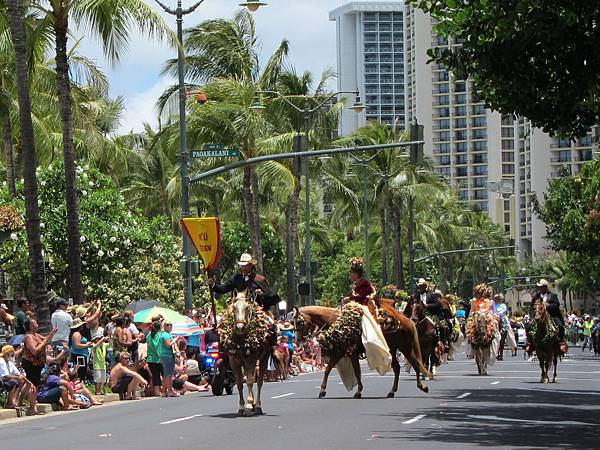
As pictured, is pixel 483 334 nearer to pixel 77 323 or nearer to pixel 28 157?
pixel 77 323

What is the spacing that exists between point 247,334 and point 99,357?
8890 millimetres

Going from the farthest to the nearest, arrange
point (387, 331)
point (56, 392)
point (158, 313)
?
point (158, 313)
point (56, 392)
point (387, 331)

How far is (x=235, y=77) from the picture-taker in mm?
53656

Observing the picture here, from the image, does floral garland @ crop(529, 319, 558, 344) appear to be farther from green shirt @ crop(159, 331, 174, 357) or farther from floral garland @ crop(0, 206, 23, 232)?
floral garland @ crop(0, 206, 23, 232)

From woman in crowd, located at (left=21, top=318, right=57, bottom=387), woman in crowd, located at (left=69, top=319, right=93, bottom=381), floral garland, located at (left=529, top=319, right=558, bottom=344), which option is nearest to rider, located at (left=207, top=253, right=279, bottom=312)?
woman in crowd, located at (left=21, top=318, right=57, bottom=387)

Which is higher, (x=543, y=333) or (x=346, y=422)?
(x=543, y=333)

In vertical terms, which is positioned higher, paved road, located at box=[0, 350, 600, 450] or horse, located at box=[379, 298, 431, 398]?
horse, located at box=[379, 298, 431, 398]

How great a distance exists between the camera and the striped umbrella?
3366cm

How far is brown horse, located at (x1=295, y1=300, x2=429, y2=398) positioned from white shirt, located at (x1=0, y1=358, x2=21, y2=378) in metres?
5.05

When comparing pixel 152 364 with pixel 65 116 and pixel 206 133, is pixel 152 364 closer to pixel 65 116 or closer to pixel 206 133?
pixel 65 116

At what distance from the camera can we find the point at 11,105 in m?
40.5

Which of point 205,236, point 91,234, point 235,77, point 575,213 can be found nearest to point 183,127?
point 205,236

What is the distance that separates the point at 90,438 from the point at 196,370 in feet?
46.8

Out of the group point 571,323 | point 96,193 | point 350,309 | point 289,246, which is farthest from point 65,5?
point 571,323
